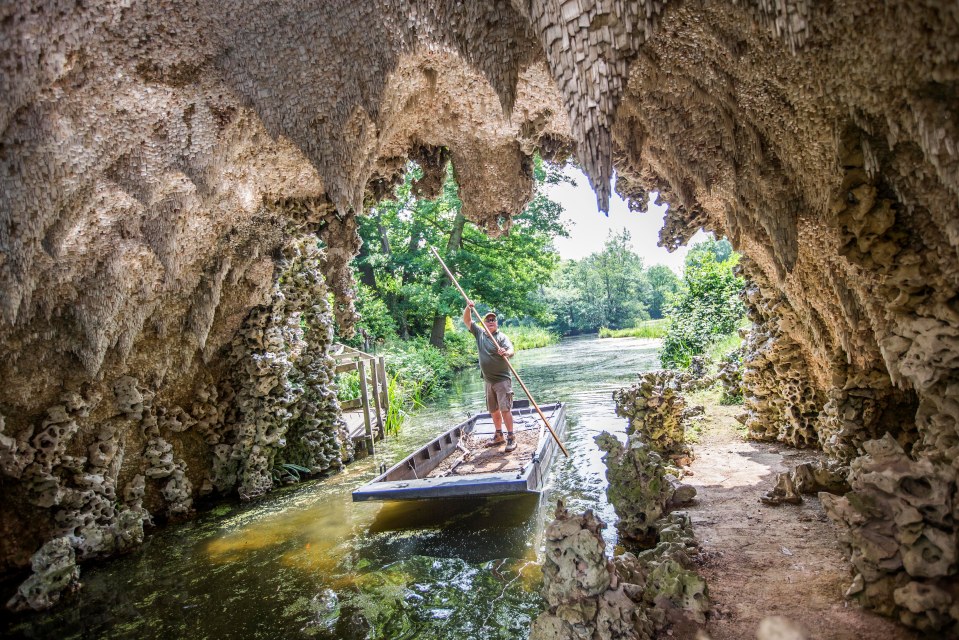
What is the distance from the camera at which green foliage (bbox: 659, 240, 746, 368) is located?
12086 millimetres

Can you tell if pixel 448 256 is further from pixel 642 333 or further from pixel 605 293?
pixel 605 293

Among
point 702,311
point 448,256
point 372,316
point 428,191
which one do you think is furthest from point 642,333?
point 428,191

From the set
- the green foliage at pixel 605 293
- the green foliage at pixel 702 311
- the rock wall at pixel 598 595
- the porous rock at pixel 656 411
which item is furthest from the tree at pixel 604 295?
the rock wall at pixel 598 595

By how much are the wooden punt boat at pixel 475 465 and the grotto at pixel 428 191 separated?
1.30 m

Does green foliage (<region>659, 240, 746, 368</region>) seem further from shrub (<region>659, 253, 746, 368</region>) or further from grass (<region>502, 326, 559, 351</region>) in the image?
grass (<region>502, 326, 559, 351</region>)

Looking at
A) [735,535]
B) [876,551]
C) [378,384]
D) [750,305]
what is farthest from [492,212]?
[378,384]

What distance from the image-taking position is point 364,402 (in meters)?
9.45

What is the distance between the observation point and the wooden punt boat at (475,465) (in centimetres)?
532

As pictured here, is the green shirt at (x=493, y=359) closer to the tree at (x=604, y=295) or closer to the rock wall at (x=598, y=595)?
the rock wall at (x=598, y=595)

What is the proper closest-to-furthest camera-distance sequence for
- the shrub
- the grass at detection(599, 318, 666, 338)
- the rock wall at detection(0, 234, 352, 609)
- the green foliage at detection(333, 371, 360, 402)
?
the rock wall at detection(0, 234, 352, 609) < the green foliage at detection(333, 371, 360, 402) < the shrub < the grass at detection(599, 318, 666, 338)

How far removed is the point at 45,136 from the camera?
11.1 ft

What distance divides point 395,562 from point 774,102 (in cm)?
470

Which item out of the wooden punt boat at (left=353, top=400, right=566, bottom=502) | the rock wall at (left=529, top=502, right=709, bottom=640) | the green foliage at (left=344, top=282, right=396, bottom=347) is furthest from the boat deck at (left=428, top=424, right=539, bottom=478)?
the green foliage at (left=344, top=282, right=396, bottom=347)

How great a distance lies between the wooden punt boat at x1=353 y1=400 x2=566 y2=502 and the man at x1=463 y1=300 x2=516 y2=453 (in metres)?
0.27
